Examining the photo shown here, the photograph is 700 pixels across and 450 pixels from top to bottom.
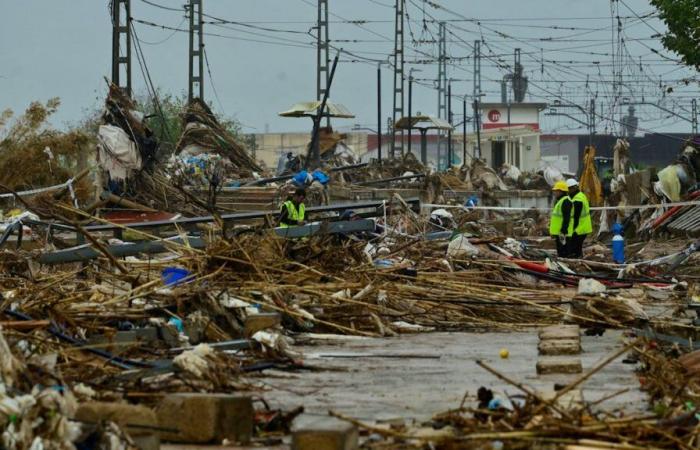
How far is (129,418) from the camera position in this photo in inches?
281

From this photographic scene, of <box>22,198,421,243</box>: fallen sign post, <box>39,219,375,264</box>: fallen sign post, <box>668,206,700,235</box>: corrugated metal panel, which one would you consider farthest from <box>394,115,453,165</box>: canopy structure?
<box>39,219,375,264</box>: fallen sign post

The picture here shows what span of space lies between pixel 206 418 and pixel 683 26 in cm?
2677

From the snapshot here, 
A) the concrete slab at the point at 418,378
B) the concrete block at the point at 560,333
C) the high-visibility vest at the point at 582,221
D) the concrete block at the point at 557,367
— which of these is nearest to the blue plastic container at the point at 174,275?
the concrete slab at the point at 418,378

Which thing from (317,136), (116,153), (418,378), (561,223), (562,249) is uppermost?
(317,136)

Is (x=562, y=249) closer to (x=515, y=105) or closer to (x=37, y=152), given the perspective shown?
(x=37, y=152)

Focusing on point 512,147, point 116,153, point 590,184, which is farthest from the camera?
point 512,147

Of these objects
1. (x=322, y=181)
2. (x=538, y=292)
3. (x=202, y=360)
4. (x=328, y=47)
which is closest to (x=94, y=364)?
(x=202, y=360)

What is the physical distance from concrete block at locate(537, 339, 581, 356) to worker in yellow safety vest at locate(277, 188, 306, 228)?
28.5 feet

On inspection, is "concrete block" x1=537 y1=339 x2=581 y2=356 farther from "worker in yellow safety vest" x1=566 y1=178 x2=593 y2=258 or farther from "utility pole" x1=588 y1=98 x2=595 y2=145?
"utility pole" x1=588 y1=98 x2=595 y2=145

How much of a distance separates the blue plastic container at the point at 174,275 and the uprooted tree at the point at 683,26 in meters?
20.6

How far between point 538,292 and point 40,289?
20.6 feet

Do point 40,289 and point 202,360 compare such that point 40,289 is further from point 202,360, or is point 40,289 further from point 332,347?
point 202,360

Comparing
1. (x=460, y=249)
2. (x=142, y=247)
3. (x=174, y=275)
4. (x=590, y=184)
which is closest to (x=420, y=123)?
(x=590, y=184)

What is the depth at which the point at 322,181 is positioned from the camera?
103ft
